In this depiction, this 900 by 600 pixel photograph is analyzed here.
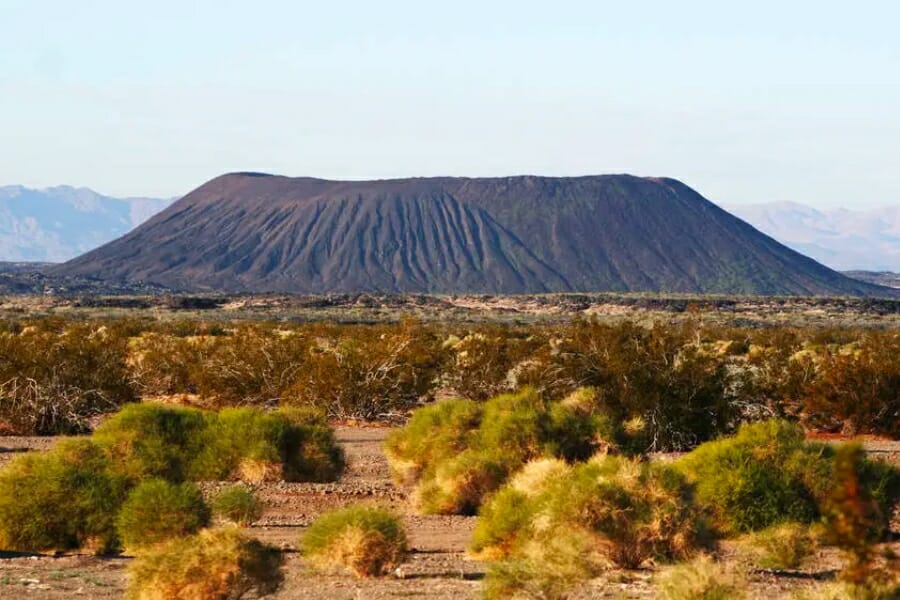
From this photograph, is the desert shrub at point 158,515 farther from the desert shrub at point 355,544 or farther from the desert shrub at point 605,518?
the desert shrub at point 605,518

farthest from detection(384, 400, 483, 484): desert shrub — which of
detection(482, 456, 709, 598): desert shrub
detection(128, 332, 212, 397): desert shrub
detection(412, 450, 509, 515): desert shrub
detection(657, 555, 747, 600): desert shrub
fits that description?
detection(128, 332, 212, 397): desert shrub

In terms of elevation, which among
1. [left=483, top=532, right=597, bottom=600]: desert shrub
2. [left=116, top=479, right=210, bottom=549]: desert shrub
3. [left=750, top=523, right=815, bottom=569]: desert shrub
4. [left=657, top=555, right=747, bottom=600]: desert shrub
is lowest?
[left=750, top=523, right=815, bottom=569]: desert shrub

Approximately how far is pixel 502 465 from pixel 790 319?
73.0 metres

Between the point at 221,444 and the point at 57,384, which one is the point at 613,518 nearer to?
the point at 221,444

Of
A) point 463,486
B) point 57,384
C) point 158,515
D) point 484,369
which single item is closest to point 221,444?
point 463,486

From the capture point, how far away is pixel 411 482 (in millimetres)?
17703

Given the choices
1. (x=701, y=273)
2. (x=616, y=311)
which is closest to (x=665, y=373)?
(x=616, y=311)

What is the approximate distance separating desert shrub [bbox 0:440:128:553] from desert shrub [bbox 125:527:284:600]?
284 centimetres

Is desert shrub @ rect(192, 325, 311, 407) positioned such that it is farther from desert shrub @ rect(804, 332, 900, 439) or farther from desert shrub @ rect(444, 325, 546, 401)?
desert shrub @ rect(804, 332, 900, 439)

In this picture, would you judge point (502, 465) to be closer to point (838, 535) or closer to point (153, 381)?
point (838, 535)

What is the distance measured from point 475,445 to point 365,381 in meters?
10.8

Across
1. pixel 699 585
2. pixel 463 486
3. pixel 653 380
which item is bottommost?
pixel 463 486

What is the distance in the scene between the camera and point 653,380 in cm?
2288

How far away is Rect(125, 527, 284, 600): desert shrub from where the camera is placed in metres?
9.45
